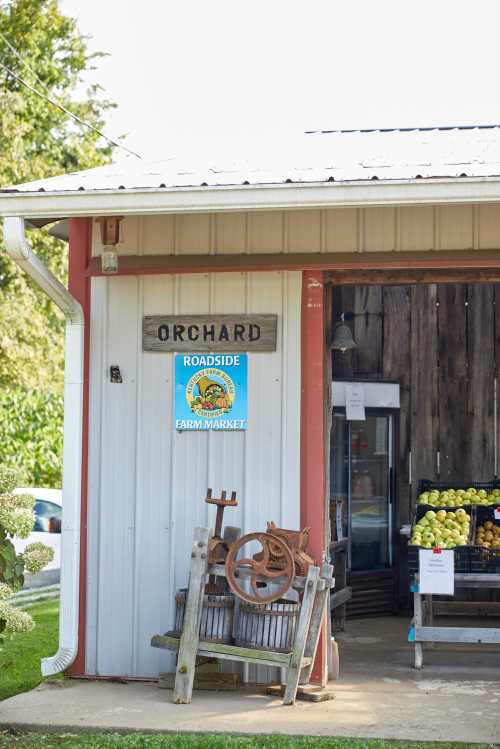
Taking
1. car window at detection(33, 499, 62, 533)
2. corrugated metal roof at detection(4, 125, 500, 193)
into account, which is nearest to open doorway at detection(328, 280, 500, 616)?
corrugated metal roof at detection(4, 125, 500, 193)

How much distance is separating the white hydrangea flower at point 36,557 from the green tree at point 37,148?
13544 mm

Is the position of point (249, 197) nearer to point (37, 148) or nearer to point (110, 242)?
point (110, 242)

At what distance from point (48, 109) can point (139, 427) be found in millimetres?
19012

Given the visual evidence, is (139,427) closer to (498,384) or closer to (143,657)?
(143,657)

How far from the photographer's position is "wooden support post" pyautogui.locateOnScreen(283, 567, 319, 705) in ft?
24.6

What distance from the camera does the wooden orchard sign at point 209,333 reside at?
8.34 meters

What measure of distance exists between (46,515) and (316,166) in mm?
8934

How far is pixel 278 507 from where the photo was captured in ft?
27.1

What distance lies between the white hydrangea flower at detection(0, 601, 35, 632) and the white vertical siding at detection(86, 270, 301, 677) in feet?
5.53

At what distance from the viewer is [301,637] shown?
753cm

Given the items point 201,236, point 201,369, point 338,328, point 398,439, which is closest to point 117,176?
point 201,236

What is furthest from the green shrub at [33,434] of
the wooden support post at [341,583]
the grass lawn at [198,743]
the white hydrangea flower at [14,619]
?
the grass lawn at [198,743]

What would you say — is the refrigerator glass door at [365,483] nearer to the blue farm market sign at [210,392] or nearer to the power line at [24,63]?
the blue farm market sign at [210,392]

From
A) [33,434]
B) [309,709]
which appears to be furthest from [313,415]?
[33,434]
